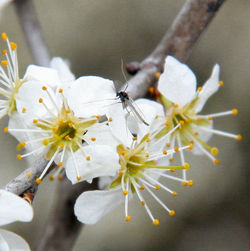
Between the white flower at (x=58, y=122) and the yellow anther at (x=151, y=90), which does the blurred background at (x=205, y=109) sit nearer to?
the yellow anther at (x=151, y=90)

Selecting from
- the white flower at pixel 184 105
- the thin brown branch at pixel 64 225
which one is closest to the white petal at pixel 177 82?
the white flower at pixel 184 105

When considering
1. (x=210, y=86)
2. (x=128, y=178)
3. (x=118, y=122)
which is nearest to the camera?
(x=118, y=122)

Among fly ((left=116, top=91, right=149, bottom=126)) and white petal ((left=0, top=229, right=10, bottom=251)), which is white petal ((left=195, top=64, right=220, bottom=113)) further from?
white petal ((left=0, top=229, right=10, bottom=251))

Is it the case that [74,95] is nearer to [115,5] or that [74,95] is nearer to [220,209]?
[220,209]

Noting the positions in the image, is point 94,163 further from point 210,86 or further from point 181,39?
point 181,39

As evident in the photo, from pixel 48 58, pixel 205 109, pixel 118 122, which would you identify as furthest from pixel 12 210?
pixel 205 109

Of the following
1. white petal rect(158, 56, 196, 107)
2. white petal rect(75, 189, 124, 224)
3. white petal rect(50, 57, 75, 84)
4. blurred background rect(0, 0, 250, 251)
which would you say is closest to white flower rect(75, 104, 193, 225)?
white petal rect(75, 189, 124, 224)
